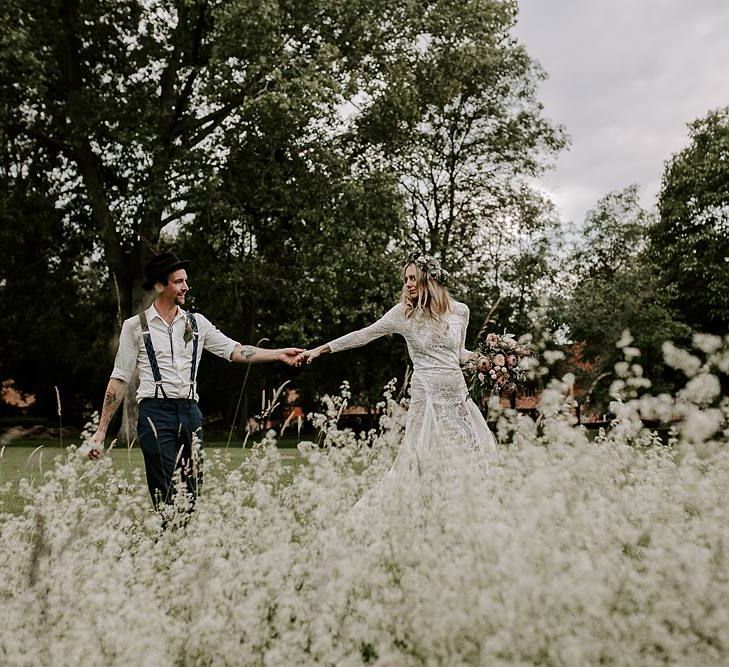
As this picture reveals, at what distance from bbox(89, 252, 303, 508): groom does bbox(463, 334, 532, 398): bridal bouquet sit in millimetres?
2603

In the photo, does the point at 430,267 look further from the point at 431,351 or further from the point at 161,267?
the point at 161,267

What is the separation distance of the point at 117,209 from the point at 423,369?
1930 cm

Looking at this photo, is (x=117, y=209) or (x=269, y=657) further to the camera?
(x=117, y=209)

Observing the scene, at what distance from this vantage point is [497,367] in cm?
823

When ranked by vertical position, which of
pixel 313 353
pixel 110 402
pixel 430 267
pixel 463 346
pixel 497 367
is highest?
pixel 430 267

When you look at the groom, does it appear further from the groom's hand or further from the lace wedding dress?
the lace wedding dress

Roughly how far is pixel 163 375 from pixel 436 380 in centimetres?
279

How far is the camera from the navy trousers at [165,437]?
22.9 ft

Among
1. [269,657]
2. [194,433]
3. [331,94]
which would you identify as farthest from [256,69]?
[269,657]

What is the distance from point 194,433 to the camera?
6.74 meters

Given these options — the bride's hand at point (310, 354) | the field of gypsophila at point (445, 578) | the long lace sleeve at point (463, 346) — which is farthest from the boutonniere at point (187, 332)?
the long lace sleeve at point (463, 346)

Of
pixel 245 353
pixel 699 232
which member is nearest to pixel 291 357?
pixel 245 353

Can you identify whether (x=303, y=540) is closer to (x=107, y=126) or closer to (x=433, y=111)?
(x=107, y=126)

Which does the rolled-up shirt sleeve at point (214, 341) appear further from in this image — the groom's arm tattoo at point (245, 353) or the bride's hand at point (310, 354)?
the bride's hand at point (310, 354)
